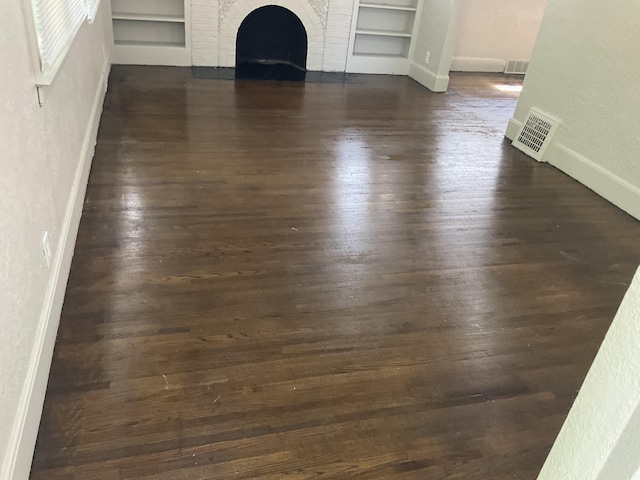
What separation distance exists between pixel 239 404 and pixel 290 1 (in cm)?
518

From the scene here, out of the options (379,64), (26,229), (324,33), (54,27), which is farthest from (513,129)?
(26,229)

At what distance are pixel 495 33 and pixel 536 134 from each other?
127 inches

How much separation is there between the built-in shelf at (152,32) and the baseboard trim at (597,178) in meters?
3.96

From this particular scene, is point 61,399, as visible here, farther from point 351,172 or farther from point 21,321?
point 351,172

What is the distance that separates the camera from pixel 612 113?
150 inches

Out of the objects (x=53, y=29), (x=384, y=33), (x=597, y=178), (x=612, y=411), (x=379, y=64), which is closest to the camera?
(x=612, y=411)

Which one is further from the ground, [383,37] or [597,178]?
[383,37]

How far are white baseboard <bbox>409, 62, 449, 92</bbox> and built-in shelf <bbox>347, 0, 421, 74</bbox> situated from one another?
255 millimetres

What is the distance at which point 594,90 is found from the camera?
397cm

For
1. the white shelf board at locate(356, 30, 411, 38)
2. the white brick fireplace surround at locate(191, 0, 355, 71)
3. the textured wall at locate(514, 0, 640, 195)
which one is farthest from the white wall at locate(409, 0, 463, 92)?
the textured wall at locate(514, 0, 640, 195)

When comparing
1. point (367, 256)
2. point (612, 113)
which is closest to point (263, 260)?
point (367, 256)

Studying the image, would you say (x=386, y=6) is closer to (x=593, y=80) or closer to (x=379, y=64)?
(x=379, y=64)

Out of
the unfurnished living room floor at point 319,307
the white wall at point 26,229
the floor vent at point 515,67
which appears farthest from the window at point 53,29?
the floor vent at point 515,67

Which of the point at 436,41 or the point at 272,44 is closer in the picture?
the point at 436,41
